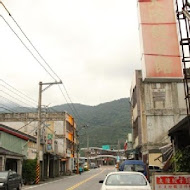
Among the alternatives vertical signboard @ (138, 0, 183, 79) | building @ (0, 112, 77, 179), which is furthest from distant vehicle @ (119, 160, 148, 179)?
building @ (0, 112, 77, 179)

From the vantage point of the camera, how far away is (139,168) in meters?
21.6

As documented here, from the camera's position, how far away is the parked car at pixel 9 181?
66.3 feet

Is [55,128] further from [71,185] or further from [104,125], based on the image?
[104,125]

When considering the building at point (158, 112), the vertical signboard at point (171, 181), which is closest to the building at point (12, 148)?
the building at point (158, 112)

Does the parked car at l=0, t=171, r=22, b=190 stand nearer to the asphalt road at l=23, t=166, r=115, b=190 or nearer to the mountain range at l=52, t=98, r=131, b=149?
the asphalt road at l=23, t=166, r=115, b=190

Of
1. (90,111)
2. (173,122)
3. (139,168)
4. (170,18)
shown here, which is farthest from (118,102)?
(170,18)

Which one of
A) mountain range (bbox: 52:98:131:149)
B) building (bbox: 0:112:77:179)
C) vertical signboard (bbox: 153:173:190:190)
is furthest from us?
mountain range (bbox: 52:98:131:149)

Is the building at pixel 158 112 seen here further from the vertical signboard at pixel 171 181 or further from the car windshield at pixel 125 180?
the vertical signboard at pixel 171 181

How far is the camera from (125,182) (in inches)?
407

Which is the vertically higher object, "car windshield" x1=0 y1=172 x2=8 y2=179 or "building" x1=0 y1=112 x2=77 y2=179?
"building" x1=0 y1=112 x2=77 y2=179

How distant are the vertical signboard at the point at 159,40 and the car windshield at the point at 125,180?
11.5ft

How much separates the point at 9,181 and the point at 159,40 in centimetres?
1541

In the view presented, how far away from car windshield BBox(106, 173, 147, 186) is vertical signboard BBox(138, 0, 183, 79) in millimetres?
3500

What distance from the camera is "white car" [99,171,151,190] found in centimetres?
971
